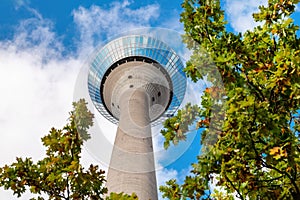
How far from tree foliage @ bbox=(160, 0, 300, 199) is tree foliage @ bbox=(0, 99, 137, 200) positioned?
1.74 meters

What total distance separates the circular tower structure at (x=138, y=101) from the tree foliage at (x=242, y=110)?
817mm

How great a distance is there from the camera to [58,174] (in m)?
6.92

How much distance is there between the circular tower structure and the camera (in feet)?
25.8

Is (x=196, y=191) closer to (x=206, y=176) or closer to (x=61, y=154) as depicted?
(x=206, y=176)

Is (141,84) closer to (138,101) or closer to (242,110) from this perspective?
(138,101)

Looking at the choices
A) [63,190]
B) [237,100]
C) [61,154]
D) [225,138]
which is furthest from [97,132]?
[237,100]

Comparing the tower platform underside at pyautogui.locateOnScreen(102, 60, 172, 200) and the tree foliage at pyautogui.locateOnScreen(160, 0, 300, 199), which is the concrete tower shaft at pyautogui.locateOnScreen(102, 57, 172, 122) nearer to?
the tower platform underside at pyautogui.locateOnScreen(102, 60, 172, 200)

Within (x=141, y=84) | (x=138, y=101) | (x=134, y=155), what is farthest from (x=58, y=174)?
(x=138, y=101)

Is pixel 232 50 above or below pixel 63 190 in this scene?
above

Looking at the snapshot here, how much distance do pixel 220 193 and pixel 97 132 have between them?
393cm

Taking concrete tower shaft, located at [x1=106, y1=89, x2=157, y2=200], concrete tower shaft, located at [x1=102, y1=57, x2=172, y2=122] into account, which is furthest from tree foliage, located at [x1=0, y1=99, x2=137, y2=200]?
concrete tower shaft, located at [x1=102, y1=57, x2=172, y2=122]

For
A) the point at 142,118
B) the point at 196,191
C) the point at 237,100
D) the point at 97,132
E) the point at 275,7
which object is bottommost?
the point at 196,191

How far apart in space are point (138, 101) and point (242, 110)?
28.5ft

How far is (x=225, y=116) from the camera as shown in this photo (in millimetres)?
5371
